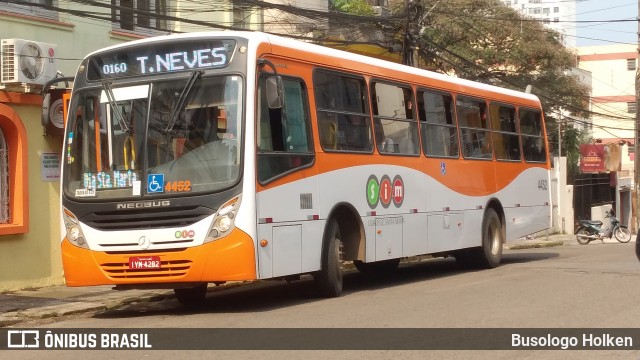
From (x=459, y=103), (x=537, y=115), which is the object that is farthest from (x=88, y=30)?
(x=537, y=115)

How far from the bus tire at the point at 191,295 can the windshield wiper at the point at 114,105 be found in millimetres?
2539

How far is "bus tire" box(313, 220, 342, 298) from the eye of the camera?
41.7 ft

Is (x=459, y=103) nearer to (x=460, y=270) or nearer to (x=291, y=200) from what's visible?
(x=460, y=270)

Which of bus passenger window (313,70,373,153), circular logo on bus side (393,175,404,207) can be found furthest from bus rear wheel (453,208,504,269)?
bus passenger window (313,70,373,153)

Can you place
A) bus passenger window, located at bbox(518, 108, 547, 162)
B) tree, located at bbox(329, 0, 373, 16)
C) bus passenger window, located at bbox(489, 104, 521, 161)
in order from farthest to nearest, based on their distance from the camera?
tree, located at bbox(329, 0, 373, 16) → bus passenger window, located at bbox(518, 108, 547, 162) → bus passenger window, located at bbox(489, 104, 521, 161)

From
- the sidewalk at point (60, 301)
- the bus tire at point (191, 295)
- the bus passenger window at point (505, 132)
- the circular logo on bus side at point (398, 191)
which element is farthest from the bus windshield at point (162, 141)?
the bus passenger window at point (505, 132)

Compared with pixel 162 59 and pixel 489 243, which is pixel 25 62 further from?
pixel 489 243

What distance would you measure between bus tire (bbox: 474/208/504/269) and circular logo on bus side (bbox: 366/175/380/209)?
4.14 m

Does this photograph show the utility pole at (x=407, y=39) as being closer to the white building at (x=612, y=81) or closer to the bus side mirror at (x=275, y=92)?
the bus side mirror at (x=275, y=92)

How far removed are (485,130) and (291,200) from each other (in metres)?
6.83

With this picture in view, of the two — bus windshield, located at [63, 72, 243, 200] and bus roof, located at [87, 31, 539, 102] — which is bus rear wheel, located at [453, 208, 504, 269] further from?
bus windshield, located at [63, 72, 243, 200]

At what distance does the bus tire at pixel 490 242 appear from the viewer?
1758 centimetres

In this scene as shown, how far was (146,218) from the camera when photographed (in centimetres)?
1128

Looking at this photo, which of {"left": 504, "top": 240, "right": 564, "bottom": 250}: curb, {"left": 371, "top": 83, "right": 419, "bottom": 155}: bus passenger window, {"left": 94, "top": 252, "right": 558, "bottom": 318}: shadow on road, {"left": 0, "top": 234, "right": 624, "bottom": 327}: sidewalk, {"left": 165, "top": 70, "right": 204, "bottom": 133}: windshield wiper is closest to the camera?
{"left": 165, "top": 70, "right": 204, "bottom": 133}: windshield wiper
